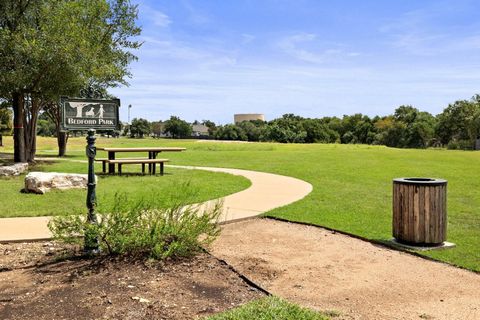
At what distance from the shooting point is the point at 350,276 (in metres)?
4.62

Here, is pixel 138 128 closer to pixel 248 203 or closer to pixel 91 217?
pixel 248 203

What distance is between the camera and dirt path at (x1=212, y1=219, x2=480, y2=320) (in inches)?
150

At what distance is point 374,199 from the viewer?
963cm

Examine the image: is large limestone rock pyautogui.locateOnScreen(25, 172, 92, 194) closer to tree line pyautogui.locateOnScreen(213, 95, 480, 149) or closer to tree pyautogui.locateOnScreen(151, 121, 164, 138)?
tree line pyautogui.locateOnScreen(213, 95, 480, 149)

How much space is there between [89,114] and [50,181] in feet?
17.0

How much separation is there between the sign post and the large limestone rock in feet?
16.3

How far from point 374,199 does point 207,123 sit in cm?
15230

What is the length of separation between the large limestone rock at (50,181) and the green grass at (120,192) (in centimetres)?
18

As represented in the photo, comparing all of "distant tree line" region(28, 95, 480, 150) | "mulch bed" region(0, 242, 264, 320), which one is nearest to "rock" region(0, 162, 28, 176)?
"mulch bed" region(0, 242, 264, 320)

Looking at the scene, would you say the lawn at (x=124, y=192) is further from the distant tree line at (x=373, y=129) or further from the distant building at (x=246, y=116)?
the distant building at (x=246, y=116)

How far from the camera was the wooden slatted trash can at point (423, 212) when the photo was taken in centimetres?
558

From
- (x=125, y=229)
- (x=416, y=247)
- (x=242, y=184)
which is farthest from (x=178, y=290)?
(x=242, y=184)

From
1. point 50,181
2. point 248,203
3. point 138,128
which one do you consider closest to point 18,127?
point 50,181

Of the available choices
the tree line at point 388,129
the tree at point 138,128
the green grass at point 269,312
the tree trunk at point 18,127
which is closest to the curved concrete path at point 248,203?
the green grass at point 269,312
